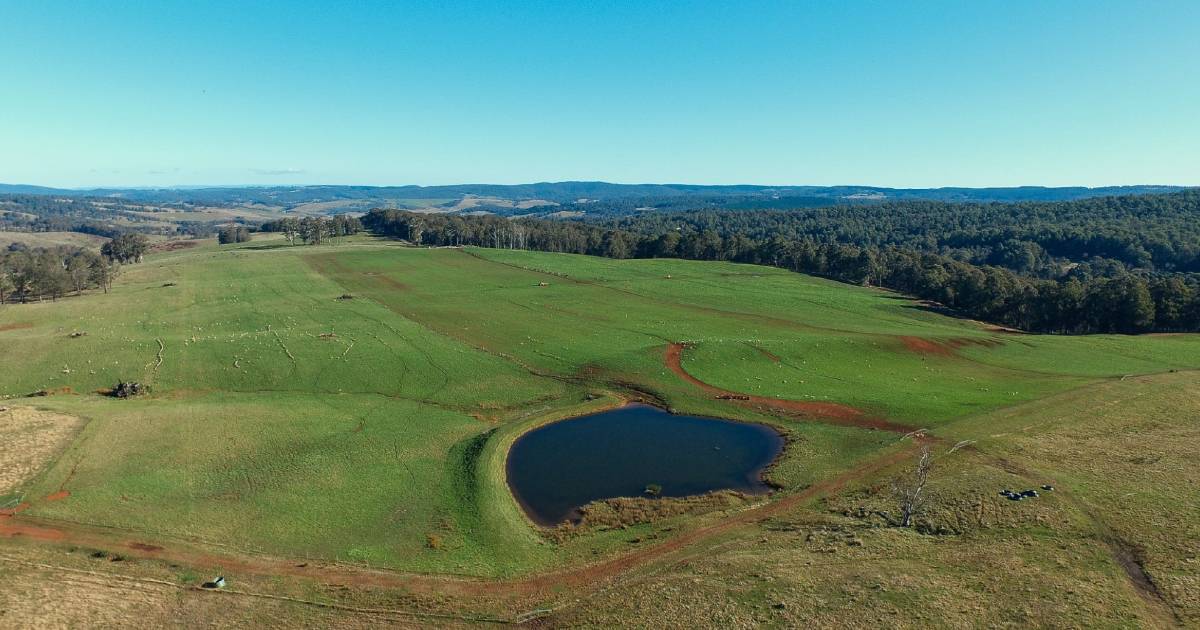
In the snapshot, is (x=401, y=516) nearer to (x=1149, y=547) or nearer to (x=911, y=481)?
(x=911, y=481)

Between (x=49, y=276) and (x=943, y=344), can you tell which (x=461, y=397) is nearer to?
(x=943, y=344)

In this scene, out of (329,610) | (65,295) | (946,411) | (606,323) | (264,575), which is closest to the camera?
(329,610)

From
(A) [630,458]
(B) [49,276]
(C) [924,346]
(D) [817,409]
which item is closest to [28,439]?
(A) [630,458]

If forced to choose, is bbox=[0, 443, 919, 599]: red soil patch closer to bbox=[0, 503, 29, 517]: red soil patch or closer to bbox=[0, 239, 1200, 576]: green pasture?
bbox=[0, 503, 29, 517]: red soil patch

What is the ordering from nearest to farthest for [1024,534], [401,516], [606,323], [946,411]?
[1024,534] < [401,516] < [946,411] < [606,323]

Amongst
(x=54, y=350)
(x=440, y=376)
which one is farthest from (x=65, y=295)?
(x=440, y=376)
